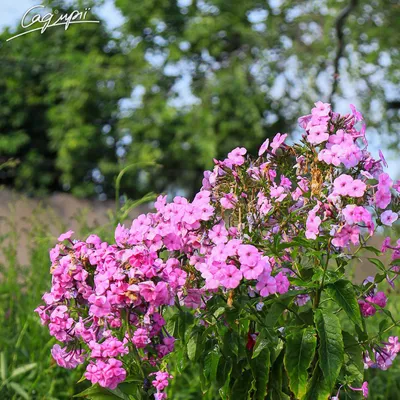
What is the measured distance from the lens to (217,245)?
155 cm

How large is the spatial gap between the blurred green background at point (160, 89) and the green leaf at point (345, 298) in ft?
19.7

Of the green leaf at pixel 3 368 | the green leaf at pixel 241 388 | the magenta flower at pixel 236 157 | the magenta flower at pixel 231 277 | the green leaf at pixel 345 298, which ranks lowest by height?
the green leaf at pixel 3 368

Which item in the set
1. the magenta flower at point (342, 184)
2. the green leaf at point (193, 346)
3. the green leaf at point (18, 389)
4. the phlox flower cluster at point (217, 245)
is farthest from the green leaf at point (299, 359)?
the green leaf at point (18, 389)

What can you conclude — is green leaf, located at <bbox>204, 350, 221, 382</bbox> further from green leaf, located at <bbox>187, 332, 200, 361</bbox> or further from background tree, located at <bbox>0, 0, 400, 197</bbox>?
background tree, located at <bbox>0, 0, 400, 197</bbox>

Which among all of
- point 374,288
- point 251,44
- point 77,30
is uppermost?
point 374,288

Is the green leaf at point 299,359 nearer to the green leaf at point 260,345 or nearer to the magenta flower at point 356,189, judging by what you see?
the green leaf at point 260,345

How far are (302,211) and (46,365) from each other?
1.68 metres

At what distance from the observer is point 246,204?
1730 millimetres

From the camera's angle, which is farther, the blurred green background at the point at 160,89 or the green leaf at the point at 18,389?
the blurred green background at the point at 160,89

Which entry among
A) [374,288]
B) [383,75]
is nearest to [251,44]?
[383,75]

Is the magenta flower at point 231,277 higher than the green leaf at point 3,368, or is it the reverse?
the magenta flower at point 231,277

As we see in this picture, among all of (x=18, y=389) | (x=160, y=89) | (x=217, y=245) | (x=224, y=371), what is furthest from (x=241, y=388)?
(x=160, y=89)

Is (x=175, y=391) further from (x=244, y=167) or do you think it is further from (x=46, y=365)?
(x=244, y=167)

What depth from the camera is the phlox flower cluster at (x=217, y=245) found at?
5.07 feet
